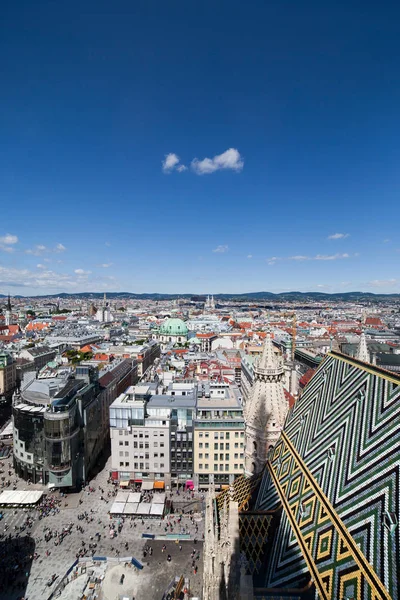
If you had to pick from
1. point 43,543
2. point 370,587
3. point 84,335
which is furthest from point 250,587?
point 84,335

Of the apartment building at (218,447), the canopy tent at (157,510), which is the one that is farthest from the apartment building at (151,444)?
the canopy tent at (157,510)

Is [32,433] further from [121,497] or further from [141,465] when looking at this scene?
[141,465]

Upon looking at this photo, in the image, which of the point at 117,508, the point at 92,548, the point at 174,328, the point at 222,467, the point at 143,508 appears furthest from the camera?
the point at 174,328

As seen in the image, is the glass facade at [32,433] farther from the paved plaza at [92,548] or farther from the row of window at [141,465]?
the row of window at [141,465]

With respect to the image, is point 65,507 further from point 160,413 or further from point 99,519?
point 160,413

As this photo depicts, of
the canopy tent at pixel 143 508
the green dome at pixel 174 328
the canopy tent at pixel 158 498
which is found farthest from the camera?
the green dome at pixel 174 328

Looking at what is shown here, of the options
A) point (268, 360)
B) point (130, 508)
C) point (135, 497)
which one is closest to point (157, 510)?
point (130, 508)
